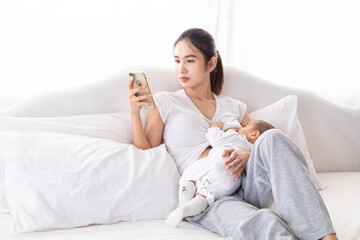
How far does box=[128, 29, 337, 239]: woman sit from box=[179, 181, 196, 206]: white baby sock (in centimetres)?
1

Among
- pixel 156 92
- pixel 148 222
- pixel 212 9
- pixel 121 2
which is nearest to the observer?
pixel 148 222

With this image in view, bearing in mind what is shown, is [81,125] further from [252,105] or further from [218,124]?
[252,105]

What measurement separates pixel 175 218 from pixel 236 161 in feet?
1.09

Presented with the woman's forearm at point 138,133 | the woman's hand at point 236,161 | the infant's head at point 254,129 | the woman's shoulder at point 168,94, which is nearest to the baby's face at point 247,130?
the infant's head at point 254,129

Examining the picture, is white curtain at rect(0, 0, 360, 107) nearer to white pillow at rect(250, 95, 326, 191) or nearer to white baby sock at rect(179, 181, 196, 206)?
white pillow at rect(250, 95, 326, 191)

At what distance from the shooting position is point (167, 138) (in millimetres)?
1704

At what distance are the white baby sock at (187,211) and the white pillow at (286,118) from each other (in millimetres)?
704

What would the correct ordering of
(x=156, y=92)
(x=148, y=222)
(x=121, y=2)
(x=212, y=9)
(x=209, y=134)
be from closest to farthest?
1. (x=148, y=222)
2. (x=209, y=134)
3. (x=156, y=92)
4. (x=121, y=2)
5. (x=212, y=9)

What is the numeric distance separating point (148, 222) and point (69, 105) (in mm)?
659

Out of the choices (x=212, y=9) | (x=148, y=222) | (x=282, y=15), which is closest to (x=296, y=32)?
(x=282, y=15)

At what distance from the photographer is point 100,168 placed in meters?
1.38

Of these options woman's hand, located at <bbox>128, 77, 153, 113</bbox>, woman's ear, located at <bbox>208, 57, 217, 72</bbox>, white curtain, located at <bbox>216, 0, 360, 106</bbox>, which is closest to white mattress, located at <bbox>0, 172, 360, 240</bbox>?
woman's hand, located at <bbox>128, 77, 153, 113</bbox>

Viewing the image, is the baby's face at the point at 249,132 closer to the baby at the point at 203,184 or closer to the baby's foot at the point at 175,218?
the baby at the point at 203,184

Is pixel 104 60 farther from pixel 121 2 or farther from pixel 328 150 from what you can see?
pixel 328 150
